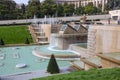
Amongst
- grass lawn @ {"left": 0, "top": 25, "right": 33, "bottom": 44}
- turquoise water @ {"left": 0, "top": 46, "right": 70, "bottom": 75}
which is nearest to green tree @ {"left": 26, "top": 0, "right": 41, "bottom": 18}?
grass lawn @ {"left": 0, "top": 25, "right": 33, "bottom": 44}

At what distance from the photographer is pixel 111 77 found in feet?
21.2

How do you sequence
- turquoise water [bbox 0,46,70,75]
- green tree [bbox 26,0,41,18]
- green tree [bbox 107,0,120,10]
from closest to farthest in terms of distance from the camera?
turquoise water [bbox 0,46,70,75], green tree [bbox 26,0,41,18], green tree [bbox 107,0,120,10]

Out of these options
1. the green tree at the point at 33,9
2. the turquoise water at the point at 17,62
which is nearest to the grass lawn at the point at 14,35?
the turquoise water at the point at 17,62

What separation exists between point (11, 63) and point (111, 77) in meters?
13.5

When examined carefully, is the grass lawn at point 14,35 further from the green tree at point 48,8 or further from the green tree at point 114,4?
the green tree at point 114,4

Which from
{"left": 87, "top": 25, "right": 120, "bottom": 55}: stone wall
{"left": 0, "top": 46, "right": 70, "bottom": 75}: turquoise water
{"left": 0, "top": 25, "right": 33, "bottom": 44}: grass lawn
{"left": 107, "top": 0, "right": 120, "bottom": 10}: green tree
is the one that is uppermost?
{"left": 107, "top": 0, "right": 120, "bottom": 10}: green tree

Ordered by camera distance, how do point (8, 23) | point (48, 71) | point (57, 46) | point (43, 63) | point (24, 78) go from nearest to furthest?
point (24, 78)
point (48, 71)
point (43, 63)
point (57, 46)
point (8, 23)

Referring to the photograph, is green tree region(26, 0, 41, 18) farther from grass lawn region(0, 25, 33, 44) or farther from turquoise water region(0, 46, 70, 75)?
turquoise water region(0, 46, 70, 75)

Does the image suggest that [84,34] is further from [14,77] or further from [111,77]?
[111,77]

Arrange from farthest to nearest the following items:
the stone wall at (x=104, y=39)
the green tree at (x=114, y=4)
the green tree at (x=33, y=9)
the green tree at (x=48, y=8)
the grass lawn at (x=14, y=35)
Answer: the green tree at (x=114, y=4), the green tree at (x=48, y=8), the green tree at (x=33, y=9), the grass lawn at (x=14, y=35), the stone wall at (x=104, y=39)

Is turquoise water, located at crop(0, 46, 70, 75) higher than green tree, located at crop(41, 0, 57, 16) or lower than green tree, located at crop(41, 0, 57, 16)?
lower

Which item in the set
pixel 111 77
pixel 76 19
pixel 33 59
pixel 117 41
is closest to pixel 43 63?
pixel 33 59

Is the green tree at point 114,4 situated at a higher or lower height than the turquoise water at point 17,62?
higher

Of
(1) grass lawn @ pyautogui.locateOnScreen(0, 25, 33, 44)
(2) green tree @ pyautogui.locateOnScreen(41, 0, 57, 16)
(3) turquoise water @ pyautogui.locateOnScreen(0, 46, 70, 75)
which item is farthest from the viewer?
(2) green tree @ pyautogui.locateOnScreen(41, 0, 57, 16)
